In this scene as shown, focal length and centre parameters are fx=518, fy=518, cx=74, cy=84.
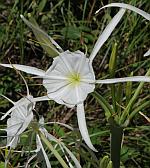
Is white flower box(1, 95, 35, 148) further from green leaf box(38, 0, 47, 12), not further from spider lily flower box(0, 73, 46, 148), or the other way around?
green leaf box(38, 0, 47, 12)

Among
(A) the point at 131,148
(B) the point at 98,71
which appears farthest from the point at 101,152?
(B) the point at 98,71

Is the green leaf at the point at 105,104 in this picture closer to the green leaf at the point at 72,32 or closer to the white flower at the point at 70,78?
the white flower at the point at 70,78

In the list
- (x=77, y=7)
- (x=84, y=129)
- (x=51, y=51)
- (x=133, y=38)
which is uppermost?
(x=77, y=7)

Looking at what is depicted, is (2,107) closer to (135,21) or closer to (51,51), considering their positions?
(135,21)

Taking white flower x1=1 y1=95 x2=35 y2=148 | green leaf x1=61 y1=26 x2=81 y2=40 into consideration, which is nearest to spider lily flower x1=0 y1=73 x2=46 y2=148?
white flower x1=1 y1=95 x2=35 y2=148

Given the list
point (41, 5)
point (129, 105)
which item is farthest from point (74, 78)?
point (41, 5)
